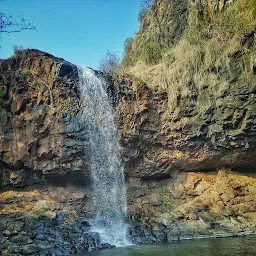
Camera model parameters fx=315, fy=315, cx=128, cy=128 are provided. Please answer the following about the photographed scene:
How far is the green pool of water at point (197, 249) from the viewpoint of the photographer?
424 inches

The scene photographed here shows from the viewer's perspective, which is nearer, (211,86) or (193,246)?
(193,246)

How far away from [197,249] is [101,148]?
8.20 metres

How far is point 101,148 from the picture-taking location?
59.2 ft

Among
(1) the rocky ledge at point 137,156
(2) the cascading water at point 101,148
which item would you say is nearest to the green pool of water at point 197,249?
(1) the rocky ledge at point 137,156

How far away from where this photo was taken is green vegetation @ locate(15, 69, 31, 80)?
56.9 feet

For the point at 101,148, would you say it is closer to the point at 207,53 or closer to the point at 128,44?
the point at 207,53

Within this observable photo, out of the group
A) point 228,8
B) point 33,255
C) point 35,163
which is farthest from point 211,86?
point 33,255

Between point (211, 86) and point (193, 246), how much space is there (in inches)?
332

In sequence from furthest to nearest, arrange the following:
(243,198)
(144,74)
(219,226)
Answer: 1. (144,74)
2. (243,198)
3. (219,226)

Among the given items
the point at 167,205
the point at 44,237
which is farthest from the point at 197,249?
the point at 44,237

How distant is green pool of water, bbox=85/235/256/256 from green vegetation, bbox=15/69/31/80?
1004 cm

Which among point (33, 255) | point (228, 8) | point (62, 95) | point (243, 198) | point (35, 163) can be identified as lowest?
point (33, 255)

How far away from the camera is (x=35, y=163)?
55.4ft

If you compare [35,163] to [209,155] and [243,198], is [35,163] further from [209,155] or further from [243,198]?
[243,198]
